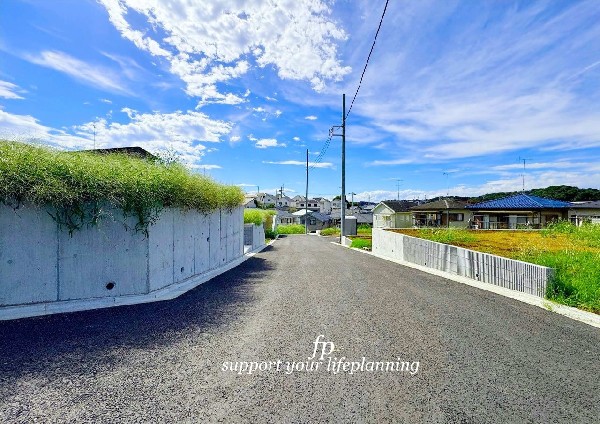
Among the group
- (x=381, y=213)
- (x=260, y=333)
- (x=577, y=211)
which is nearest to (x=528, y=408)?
(x=260, y=333)

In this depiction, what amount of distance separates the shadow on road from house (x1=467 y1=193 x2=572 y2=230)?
3262 cm

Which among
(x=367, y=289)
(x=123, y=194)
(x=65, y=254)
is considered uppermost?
(x=123, y=194)

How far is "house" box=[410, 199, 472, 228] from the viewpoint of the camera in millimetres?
38594

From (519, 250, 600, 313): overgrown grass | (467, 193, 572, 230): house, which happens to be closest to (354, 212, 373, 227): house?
(467, 193, 572, 230): house

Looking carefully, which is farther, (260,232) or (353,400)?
(260,232)

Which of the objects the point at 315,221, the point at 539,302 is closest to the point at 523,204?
the point at 539,302

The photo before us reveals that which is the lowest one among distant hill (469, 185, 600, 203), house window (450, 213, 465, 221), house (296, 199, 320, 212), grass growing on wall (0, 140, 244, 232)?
house window (450, 213, 465, 221)

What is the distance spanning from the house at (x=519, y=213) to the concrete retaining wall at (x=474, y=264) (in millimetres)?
22260

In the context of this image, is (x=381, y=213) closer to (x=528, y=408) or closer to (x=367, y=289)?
(x=367, y=289)

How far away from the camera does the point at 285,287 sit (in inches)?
328

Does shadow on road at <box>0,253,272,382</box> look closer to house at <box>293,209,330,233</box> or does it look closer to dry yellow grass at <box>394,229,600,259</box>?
dry yellow grass at <box>394,229,600,259</box>

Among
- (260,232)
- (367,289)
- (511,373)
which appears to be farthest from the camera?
(260,232)

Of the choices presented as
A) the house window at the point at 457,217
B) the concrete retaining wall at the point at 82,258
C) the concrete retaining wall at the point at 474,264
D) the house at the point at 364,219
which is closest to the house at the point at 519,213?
the house window at the point at 457,217

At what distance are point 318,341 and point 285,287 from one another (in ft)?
12.1
